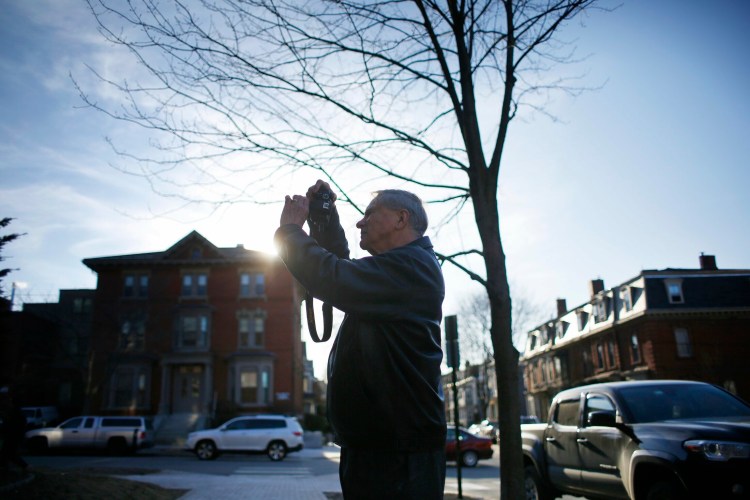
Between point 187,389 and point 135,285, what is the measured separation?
815 centimetres

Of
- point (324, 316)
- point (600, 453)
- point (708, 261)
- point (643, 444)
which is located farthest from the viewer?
point (708, 261)

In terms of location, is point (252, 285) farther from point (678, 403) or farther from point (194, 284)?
point (678, 403)

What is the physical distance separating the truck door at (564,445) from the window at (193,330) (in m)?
31.4

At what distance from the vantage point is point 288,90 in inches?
247

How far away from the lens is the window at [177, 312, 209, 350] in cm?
3600

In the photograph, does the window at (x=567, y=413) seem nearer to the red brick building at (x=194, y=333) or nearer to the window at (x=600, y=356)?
the red brick building at (x=194, y=333)

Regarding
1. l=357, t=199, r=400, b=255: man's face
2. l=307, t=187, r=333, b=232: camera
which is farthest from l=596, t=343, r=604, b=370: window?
l=307, t=187, r=333, b=232: camera

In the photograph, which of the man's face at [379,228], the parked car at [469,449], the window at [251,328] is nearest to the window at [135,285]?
the window at [251,328]

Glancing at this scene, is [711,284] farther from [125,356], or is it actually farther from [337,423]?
[337,423]

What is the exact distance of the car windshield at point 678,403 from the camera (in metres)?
6.02

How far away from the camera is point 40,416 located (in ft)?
110

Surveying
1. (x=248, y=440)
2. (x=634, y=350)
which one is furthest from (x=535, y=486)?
(x=634, y=350)

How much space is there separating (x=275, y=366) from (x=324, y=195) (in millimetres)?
35344

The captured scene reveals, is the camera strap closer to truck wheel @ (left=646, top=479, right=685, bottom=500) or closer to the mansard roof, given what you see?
truck wheel @ (left=646, top=479, right=685, bottom=500)
